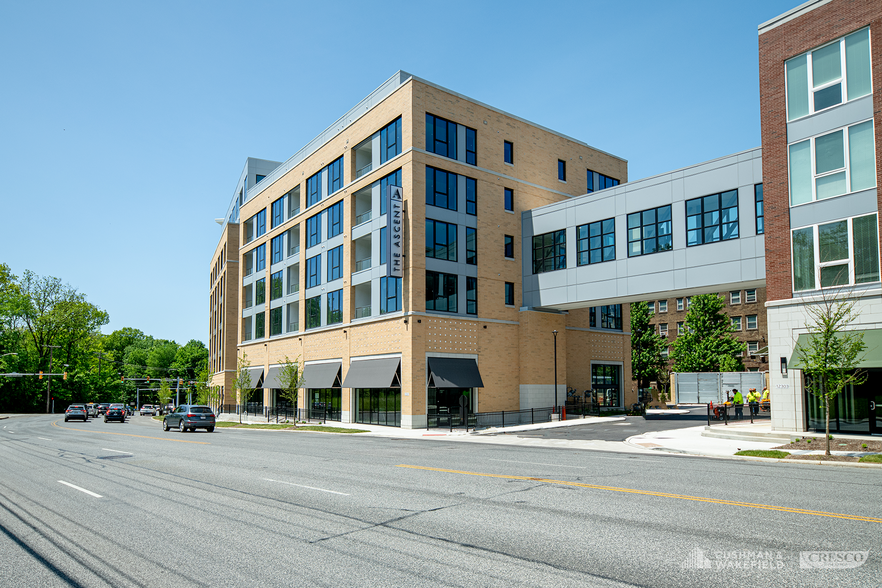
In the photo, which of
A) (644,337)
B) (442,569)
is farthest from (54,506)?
(644,337)

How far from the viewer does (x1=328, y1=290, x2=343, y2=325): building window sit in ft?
145

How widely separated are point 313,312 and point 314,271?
3.23m

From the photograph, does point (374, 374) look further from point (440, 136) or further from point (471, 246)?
point (440, 136)

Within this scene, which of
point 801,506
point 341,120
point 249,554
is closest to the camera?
point 249,554

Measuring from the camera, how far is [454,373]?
3650 cm

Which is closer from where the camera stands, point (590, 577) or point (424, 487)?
point (590, 577)

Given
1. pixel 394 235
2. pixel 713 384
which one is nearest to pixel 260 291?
pixel 394 235

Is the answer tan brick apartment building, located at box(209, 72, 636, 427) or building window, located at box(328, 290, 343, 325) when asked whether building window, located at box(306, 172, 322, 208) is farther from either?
building window, located at box(328, 290, 343, 325)

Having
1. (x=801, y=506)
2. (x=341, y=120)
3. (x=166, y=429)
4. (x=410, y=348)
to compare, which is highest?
(x=341, y=120)

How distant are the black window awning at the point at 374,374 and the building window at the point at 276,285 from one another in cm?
1722

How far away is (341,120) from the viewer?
1826 inches

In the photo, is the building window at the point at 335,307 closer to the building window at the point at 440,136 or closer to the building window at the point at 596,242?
the building window at the point at 440,136

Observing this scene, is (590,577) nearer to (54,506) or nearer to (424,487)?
(424,487)

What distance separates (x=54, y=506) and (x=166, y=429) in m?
28.3
